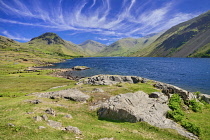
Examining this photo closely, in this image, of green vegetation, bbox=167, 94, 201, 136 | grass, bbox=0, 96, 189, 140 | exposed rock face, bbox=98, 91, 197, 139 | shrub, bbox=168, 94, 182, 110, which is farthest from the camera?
shrub, bbox=168, 94, 182, 110

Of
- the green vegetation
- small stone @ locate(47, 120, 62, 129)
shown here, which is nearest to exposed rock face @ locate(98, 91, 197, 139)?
the green vegetation

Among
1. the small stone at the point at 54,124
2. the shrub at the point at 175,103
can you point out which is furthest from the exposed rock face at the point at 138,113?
the small stone at the point at 54,124

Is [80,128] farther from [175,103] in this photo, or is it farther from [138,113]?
[175,103]

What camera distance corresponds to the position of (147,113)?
77.6 ft

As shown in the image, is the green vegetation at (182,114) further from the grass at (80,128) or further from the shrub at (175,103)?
the grass at (80,128)

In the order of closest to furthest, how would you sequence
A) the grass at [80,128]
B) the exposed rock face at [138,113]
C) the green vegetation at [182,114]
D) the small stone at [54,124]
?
the grass at [80,128] < the small stone at [54,124] < the green vegetation at [182,114] < the exposed rock face at [138,113]

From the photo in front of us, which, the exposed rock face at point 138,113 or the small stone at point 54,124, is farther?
the exposed rock face at point 138,113

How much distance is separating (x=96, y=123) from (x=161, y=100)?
57.6 feet

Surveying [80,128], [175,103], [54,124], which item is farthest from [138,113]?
[54,124]

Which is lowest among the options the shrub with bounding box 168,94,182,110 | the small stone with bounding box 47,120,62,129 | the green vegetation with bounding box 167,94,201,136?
the green vegetation with bounding box 167,94,201,136

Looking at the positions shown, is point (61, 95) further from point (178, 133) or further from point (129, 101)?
point (178, 133)

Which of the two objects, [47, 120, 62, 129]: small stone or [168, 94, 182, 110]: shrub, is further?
[168, 94, 182, 110]: shrub

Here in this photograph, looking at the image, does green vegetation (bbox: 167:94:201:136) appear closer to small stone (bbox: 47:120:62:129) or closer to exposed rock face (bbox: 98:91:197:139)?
exposed rock face (bbox: 98:91:197:139)

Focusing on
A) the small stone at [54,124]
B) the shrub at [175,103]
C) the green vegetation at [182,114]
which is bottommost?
the green vegetation at [182,114]
